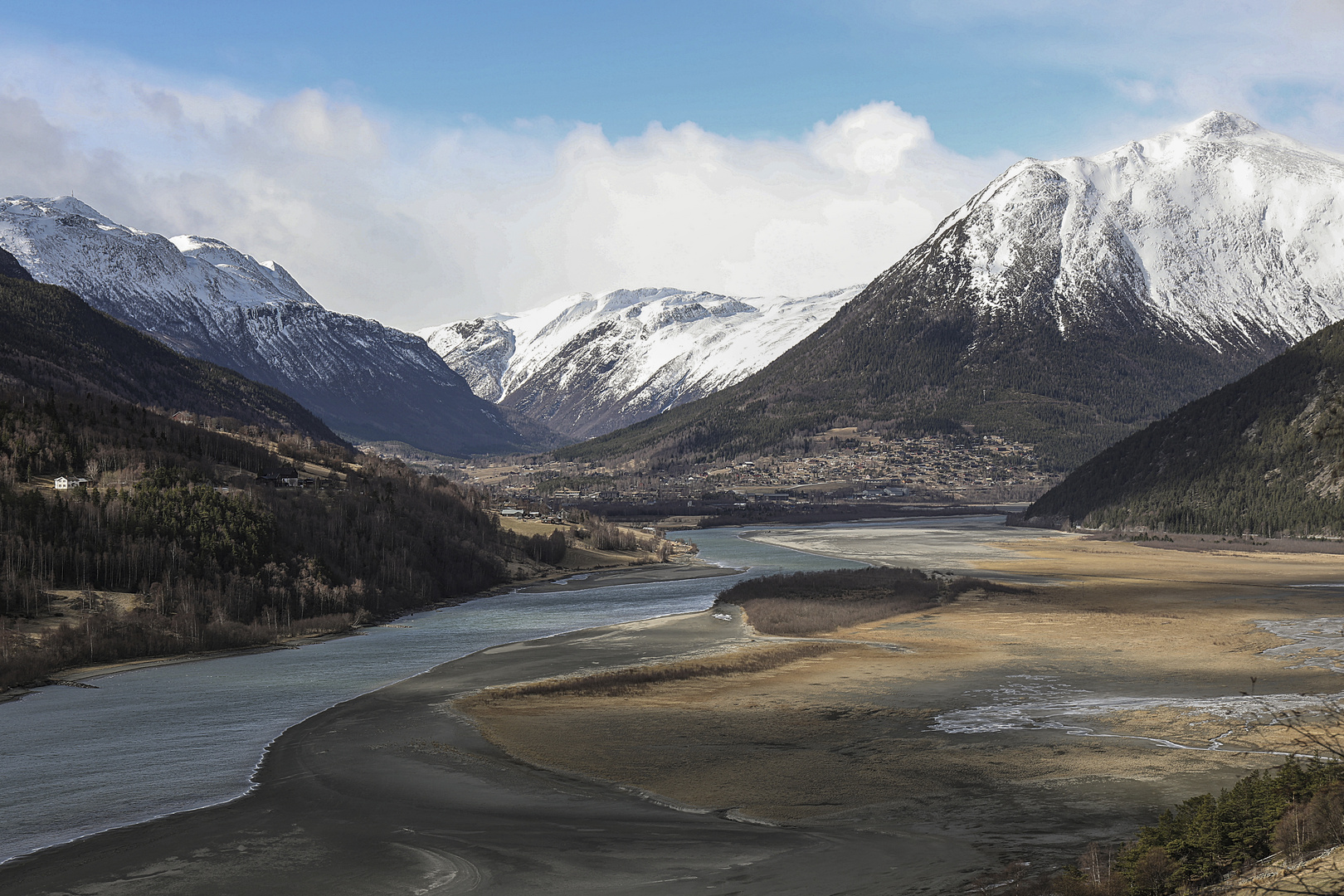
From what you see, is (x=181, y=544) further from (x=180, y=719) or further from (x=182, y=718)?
(x=180, y=719)

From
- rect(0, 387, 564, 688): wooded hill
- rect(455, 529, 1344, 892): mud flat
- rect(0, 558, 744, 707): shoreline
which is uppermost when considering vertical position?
rect(0, 387, 564, 688): wooded hill

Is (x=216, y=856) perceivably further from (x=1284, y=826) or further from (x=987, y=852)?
(x=1284, y=826)

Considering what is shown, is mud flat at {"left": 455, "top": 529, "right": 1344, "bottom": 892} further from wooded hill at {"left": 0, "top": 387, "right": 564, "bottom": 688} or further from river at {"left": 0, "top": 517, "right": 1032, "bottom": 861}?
wooded hill at {"left": 0, "top": 387, "right": 564, "bottom": 688}

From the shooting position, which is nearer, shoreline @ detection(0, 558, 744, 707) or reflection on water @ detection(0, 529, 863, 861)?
reflection on water @ detection(0, 529, 863, 861)

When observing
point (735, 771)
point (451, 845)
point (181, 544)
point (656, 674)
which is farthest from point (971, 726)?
point (181, 544)

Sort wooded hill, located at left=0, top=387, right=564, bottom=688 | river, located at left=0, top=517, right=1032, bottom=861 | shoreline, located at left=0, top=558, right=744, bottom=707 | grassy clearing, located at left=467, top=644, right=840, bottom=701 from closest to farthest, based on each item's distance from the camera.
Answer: river, located at left=0, top=517, right=1032, bottom=861
grassy clearing, located at left=467, top=644, right=840, bottom=701
shoreline, located at left=0, top=558, right=744, bottom=707
wooded hill, located at left=0, top=387, right=564, bottom=688

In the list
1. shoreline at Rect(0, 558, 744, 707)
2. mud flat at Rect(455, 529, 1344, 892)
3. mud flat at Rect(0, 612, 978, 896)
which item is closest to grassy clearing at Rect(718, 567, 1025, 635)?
mud flat at Rect(455, 529, 1344, 892)

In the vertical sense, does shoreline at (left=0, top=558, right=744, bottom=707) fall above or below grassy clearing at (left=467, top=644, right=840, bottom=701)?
above
